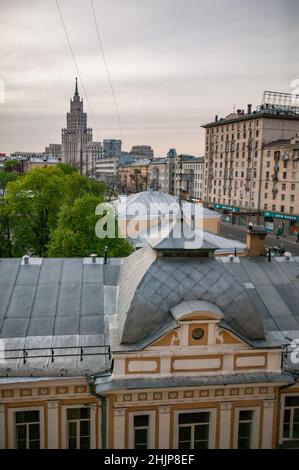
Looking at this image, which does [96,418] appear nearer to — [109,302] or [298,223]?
[109,302]

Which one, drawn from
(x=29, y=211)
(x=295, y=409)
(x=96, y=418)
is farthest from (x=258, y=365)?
(x=29, y=211)

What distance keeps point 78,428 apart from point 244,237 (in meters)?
55.3

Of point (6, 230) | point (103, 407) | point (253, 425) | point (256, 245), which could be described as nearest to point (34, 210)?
point (6, 230)

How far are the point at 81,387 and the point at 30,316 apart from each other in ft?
9.54

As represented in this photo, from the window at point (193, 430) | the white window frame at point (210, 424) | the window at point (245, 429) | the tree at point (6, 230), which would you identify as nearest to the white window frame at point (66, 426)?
the white window frame at point (210, 424)

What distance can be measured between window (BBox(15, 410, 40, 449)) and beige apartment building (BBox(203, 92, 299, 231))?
208 feet

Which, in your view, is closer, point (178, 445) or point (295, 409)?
point (178, 445)

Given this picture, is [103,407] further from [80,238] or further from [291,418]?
[80,238]

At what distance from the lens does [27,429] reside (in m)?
11.0

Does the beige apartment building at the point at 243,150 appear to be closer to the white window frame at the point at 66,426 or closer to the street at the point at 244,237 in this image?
the street at the point at 244,237

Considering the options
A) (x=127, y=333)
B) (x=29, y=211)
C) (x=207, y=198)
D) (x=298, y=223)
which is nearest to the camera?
(x=127, y=333)

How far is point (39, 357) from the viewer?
36.9 ft

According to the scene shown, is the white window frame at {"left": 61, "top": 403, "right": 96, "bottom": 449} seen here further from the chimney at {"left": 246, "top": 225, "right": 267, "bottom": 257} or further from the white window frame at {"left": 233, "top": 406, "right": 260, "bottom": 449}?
the chimney at {"left": 246, "top": 225, "right": 267, "bottom": 257}

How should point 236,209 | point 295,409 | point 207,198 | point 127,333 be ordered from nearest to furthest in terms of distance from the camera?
point 127,333 < point 295,409 < point 236,209 < point 207,198
